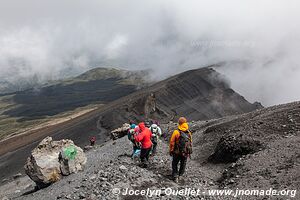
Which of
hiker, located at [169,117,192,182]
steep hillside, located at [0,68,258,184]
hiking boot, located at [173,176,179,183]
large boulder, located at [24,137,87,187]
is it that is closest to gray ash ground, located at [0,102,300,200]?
hiking boot, located at [173,176,179,183]

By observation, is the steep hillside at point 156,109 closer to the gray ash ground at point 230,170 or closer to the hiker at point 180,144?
the gray ash ground at point 230,170

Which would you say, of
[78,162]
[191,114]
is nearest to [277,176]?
[78,162]

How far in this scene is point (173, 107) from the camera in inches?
4151

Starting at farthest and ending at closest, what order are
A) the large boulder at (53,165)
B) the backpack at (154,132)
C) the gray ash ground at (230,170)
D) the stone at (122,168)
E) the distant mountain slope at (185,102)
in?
the distant mountain slope at (185,102)
the large boulder at (53,165)
the backpack at (154,132)
the stone at (122,168)
the gray ash ground at (230,170)

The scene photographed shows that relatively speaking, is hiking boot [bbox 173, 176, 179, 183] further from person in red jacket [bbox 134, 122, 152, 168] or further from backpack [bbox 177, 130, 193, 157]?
person in red jacket [bbox 134, 122, 152, 168]

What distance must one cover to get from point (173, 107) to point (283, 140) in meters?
87.6

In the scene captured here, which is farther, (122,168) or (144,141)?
(144,141)

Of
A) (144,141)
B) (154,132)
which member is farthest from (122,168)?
(154,132)

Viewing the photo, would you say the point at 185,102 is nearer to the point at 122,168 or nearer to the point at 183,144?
the point at 122,168

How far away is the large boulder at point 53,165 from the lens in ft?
67.3

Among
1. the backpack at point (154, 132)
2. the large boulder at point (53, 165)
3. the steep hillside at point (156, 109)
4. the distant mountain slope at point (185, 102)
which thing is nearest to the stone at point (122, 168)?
the backpack at point (154, 132)

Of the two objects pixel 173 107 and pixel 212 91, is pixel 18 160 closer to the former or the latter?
pixel 173 107

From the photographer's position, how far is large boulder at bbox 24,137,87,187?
67.3 ft

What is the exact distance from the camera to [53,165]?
20.9 meters
